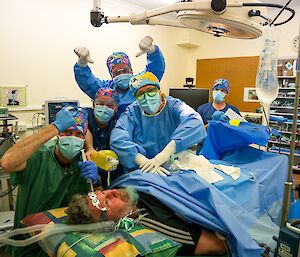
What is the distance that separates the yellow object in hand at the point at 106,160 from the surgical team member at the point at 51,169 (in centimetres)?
8

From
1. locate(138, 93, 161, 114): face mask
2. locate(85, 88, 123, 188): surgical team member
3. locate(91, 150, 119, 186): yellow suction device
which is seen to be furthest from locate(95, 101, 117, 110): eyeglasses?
locate(91, 150, 119, 186): yellow suction device

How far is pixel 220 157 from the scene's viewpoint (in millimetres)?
2248

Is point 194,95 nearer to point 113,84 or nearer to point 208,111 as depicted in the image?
point 208,111

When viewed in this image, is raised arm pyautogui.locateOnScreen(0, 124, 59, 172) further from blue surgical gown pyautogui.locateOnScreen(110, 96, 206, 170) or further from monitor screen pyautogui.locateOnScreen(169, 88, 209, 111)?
monitor screen pyautogui.locateOnScreen(169, 88, 209, 111)

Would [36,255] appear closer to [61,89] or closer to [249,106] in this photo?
[61,89]

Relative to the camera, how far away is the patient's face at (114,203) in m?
1.24

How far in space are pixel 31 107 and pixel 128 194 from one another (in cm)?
232

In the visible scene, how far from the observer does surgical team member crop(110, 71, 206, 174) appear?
5.26 feet

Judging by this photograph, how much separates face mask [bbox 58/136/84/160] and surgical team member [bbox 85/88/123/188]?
0.23 m

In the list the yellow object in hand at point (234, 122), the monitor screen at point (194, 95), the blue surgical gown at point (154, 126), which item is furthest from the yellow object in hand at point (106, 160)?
the monitor screen at point (194, 95)

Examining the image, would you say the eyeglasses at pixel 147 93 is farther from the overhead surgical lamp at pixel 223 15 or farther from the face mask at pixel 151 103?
the overhead surgical lamp at pixel 223 15

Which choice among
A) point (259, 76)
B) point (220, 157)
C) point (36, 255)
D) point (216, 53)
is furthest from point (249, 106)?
point (36, 255)

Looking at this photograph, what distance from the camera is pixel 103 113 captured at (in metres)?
1.81

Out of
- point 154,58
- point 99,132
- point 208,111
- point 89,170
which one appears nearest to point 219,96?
point 208,111
